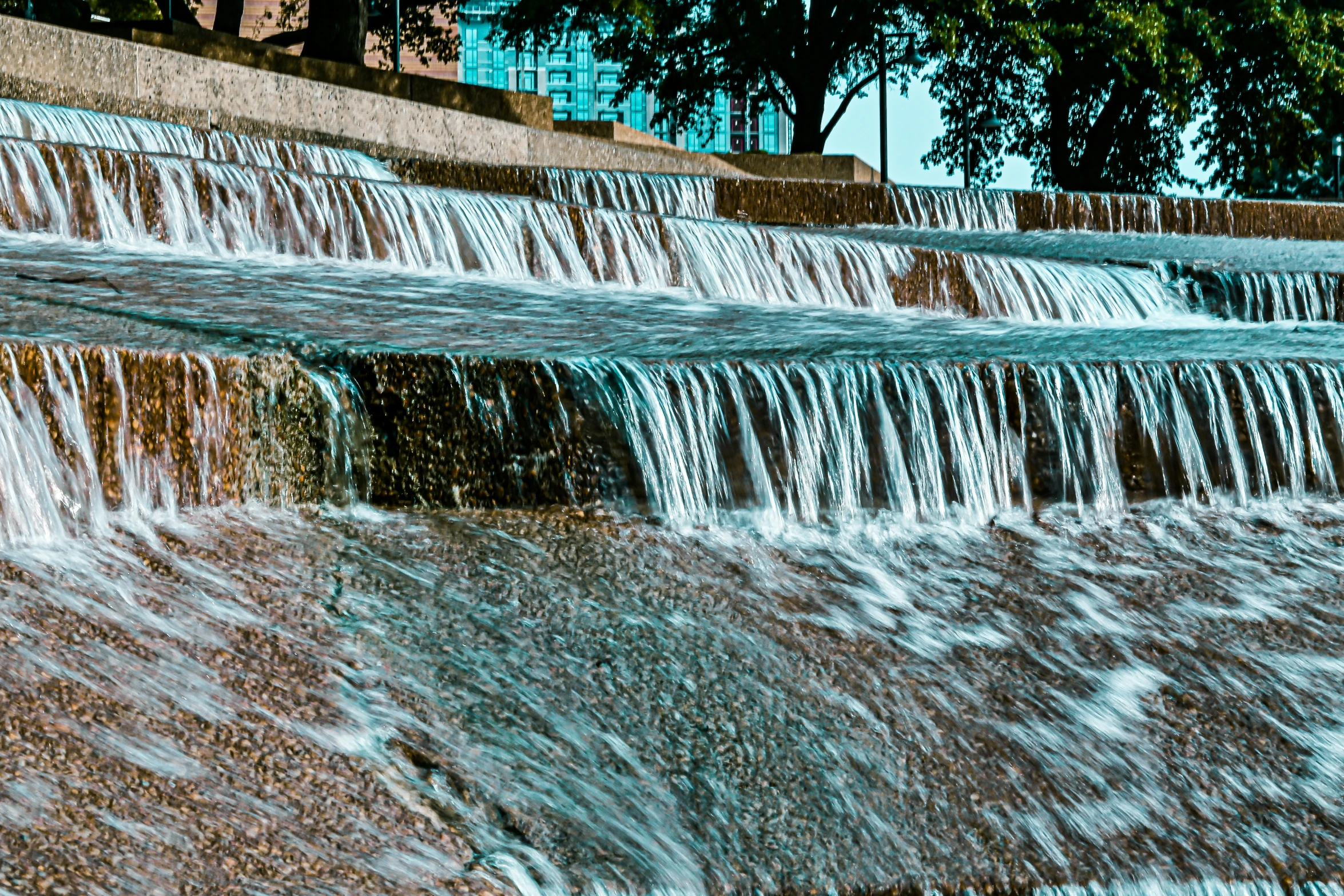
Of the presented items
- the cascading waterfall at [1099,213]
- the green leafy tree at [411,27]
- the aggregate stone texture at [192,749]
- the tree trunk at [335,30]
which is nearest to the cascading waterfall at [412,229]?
the aggregate stone texture at [192,749]

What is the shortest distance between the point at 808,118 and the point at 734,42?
5.74 ft

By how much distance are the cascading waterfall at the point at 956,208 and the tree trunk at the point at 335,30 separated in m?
→ 7.86

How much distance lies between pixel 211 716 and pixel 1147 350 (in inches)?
148

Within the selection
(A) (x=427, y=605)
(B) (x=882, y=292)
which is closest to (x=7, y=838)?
(A) (x=427, y=605)

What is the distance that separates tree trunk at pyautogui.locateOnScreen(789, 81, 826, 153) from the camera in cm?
2420

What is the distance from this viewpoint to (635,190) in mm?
10477

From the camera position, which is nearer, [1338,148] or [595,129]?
[595,129]

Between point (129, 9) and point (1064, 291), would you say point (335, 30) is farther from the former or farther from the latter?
point (129, 9)

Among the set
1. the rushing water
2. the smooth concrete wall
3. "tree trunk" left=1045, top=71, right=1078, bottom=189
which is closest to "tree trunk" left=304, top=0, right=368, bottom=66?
the smooth concrete wall

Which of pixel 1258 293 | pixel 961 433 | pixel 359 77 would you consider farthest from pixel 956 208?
pixel 961 433

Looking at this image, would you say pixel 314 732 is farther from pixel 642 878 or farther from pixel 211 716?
pixel 642 878

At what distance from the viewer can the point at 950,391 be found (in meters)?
4.42

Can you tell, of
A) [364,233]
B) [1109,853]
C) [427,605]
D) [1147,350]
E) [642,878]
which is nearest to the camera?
[642,878]

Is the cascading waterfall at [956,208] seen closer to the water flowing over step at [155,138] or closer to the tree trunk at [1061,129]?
the water flowing over step at [155,138]
